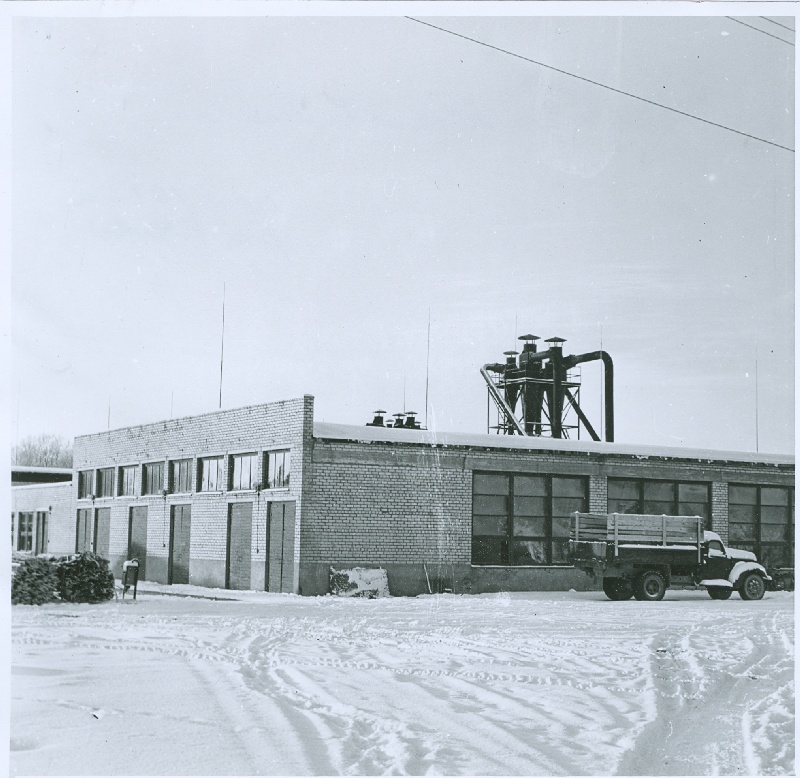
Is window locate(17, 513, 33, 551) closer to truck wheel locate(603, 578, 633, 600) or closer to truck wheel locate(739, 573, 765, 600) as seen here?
truck wheel locate(603, 578, 633, 600)

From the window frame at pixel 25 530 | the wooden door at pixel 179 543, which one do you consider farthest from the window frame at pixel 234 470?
the window frame at pixel 25 530

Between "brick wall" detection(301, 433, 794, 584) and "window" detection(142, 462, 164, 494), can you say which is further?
"window" detection(142, 462, 164, 494)

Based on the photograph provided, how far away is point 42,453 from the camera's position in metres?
45.8

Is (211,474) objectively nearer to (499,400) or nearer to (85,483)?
(85,483)

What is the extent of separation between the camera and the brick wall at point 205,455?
82.1ft

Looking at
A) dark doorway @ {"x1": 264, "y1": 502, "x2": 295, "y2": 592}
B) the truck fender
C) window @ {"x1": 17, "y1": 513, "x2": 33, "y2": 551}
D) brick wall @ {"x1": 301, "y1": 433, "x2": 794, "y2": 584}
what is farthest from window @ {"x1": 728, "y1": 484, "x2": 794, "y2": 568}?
window @ {"x1": 17, "y1": 513, "x2": 33, "y2": 551}

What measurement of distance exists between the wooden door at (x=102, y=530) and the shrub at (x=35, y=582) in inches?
654

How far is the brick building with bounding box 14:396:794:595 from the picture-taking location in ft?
81.6

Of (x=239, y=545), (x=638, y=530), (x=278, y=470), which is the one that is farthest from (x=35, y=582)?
(x=638, y=530)

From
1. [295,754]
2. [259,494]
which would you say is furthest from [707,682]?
[259,494]

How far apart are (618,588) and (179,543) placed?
12914 millimetres

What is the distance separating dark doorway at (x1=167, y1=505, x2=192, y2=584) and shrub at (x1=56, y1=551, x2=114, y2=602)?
36.6ft

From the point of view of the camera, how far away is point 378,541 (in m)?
25.0

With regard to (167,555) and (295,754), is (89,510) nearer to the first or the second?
(167,555)
